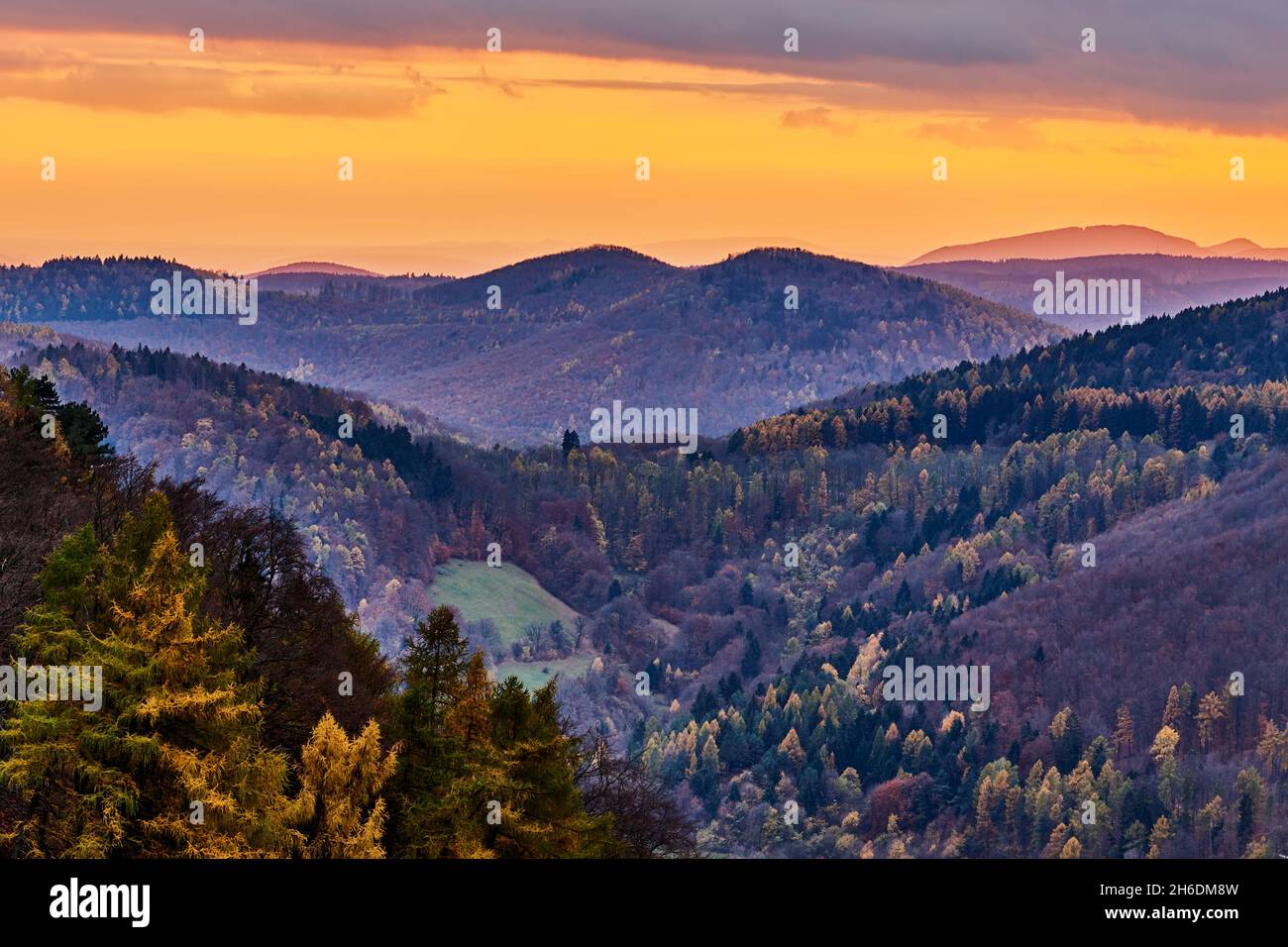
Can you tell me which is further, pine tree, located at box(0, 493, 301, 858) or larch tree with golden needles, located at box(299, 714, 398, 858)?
larch tree with golden needles, located at box(299, 714, 398, 858)

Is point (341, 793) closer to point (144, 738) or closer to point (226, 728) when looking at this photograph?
point (226, 728)

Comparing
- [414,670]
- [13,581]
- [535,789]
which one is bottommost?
[535,789]

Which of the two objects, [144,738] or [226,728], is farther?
[226,728]

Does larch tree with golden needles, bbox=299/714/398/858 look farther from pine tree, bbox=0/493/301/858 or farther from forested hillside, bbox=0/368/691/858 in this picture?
pine tree, bbox=0/493/301/858

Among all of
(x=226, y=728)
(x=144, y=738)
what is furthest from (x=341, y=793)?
(x=144, y=738)

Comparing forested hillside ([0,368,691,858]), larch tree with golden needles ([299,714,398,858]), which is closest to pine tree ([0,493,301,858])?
forested hillside ([0,368,691,858])

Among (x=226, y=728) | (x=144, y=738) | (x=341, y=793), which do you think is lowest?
(x=341, y=793)

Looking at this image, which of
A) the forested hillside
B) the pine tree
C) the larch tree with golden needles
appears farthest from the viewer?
the larch tree with golden needles

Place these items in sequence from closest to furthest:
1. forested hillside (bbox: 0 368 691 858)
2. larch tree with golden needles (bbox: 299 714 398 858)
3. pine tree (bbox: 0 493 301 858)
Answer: pine tree (bbox: 0 493 301 858) < forested hillside (bbox: 0 368 691 858) < larch tree with golden needles (bbox: 299 714 398 858)

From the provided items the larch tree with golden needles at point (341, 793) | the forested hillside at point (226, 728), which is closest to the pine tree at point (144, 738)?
the forested hillside at point (226, 728)
